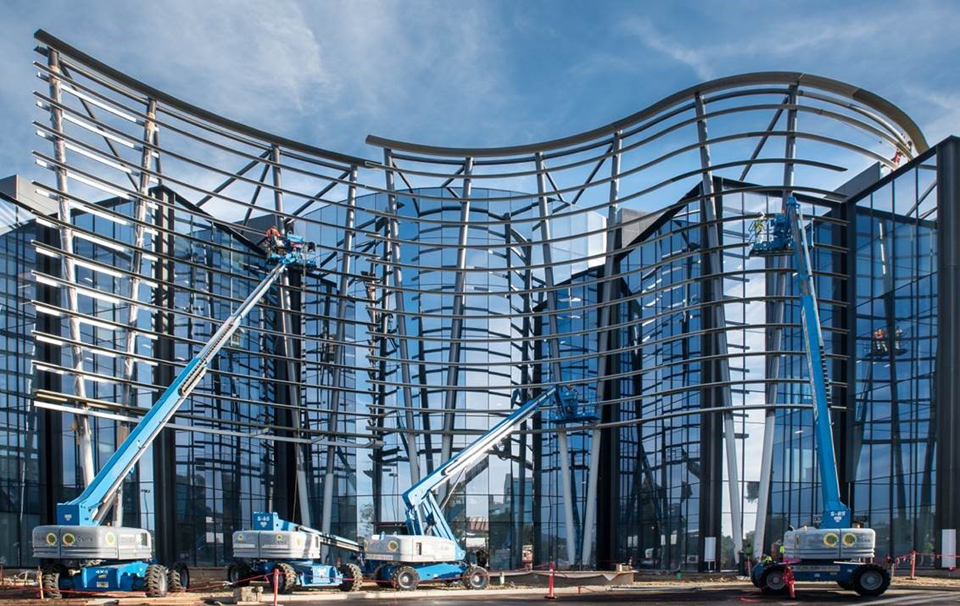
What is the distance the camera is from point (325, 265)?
55844 mm

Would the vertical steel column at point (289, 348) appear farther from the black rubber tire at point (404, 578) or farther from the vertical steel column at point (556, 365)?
the black rubber tire at point (404, 578)

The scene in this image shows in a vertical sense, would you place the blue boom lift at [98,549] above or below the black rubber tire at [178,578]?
above

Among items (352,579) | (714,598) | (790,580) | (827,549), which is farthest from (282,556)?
(827,549)

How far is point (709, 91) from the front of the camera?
148 ft

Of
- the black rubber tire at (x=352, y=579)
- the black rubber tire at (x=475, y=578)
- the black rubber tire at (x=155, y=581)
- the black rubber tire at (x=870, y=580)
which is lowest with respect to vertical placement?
the black rubber tire at (x=475, y=578)

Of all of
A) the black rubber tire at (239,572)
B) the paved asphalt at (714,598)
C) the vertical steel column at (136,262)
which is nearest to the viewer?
the paved asphalt at (714,598)

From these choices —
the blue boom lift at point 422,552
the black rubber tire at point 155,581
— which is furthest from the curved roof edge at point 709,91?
the black rubber tire at point 155,581

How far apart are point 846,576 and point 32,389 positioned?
116 feet

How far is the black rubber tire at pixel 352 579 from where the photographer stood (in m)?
32.7

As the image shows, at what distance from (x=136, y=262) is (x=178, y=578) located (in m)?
15.9

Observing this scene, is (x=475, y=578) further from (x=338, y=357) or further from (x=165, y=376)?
(x=338, y=357)

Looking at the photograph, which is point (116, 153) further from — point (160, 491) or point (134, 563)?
point (134, 563)

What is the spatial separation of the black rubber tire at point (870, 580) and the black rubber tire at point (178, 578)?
1928 centimetres

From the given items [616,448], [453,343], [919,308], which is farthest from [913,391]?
[453,343]
